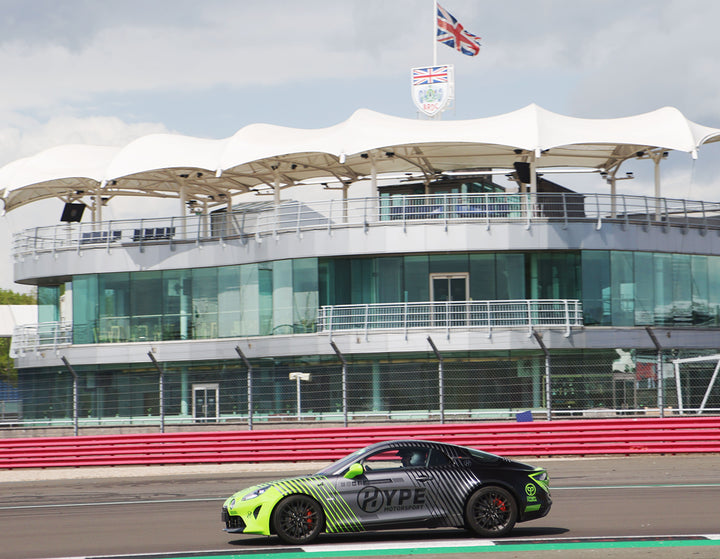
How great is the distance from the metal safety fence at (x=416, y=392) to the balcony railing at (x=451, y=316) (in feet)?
3.68

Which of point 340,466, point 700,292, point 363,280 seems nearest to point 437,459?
point 340,466

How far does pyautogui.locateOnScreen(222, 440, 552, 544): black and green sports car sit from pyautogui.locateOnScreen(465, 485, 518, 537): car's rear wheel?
0.01m

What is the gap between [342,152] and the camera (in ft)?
114

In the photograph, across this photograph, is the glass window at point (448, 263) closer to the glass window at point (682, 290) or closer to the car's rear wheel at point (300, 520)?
the glass window at point (682, 290)

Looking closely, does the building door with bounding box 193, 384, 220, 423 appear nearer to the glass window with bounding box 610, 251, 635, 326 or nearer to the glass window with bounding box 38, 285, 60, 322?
the glass window with bounding box 38, 285, 60, 322

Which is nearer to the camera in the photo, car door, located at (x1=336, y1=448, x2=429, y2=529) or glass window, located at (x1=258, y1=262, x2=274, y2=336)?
car door, located at (x1=336, y1=448, x2=429, y2=529)

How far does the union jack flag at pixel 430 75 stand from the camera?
137ft

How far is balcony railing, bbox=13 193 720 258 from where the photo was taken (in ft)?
113

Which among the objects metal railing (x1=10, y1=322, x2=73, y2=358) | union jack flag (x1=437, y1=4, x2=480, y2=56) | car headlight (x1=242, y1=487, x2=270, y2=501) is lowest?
car headlight (x1=242, y1=487, x2=270, y2=501)

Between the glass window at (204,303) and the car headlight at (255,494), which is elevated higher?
the glass window at (204,303)

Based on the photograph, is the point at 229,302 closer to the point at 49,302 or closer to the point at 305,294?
the point at 305,294

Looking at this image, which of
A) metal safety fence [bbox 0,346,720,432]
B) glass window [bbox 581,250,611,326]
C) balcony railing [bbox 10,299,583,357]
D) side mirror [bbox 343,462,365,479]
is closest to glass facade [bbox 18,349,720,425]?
metal safety fence [bbox 0,346,720,432]

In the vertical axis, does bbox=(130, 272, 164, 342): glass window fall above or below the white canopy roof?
below

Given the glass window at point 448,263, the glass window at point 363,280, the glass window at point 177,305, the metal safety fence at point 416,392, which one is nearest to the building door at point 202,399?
the metal safety fence at point 416,392
